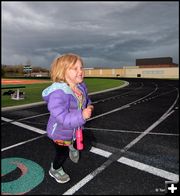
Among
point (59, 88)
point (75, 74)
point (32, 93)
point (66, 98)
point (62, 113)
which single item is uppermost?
point (75, 74)

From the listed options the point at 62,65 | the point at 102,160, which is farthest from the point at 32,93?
the point at 62,65

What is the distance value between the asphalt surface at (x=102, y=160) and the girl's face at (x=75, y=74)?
74.8 inches

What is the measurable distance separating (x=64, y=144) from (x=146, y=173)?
6.23ft

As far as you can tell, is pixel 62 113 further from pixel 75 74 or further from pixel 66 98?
pixel 75 74

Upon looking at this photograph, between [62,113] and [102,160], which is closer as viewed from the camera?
[62,113]

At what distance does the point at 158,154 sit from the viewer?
525cm

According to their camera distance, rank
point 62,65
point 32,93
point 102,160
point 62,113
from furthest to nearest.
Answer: point 32,93 < point 102,160 < point 62,65 < point 62,113

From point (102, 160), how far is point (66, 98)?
253 centimetres

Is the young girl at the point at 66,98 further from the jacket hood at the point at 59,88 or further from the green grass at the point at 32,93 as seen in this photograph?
the green grass at the point at 32,93

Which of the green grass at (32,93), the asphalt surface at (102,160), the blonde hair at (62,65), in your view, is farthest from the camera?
the green grass at (32,93)

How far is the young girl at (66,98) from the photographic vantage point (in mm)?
2736

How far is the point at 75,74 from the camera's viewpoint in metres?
2.92

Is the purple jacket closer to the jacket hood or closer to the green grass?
the jacket hood

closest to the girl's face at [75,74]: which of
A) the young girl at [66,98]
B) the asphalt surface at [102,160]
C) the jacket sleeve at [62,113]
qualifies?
the young girl at [66,98]
